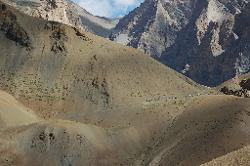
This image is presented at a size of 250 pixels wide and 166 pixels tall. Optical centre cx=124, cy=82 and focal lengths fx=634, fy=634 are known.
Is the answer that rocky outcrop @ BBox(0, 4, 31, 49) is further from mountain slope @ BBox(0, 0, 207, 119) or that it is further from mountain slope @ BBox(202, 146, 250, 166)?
mountain slope @ BBox(202, 146, 250, 166)

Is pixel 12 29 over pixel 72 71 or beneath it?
beneath

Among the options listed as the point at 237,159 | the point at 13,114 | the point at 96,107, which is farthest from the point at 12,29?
the point at 237,159

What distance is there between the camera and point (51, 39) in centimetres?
10469

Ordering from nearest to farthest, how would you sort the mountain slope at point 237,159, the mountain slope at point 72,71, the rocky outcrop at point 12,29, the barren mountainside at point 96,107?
the mountain slope at point 237,159 < the barren mountainside at point 96,107 < the mountain slope at point 72,71 < the rocky outcrop at point 12,29

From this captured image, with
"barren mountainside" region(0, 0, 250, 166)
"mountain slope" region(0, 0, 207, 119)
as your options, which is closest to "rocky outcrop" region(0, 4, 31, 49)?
"mountain slope" region(0, 0, 207, 119)

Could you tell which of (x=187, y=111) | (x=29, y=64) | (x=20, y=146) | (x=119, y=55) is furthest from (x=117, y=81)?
(x=20, y=146)

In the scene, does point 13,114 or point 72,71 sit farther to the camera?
point 72,71

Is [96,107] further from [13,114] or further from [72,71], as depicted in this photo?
[13,114]

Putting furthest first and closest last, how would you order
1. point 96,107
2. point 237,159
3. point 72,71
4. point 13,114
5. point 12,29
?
point 12,29 → point 72,71 → point 96,107 → point 13,114 → point 237,159

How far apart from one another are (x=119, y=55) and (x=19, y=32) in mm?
16899

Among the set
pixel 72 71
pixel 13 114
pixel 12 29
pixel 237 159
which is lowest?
pixel 12 29

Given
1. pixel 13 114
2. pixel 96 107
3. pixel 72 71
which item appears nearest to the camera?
pixel 13 114

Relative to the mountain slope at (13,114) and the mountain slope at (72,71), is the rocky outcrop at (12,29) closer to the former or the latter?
the mountain slope at (72,71)

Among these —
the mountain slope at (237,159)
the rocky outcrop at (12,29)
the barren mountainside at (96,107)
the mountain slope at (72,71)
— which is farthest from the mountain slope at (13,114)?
the mountain slope at (237,159)
